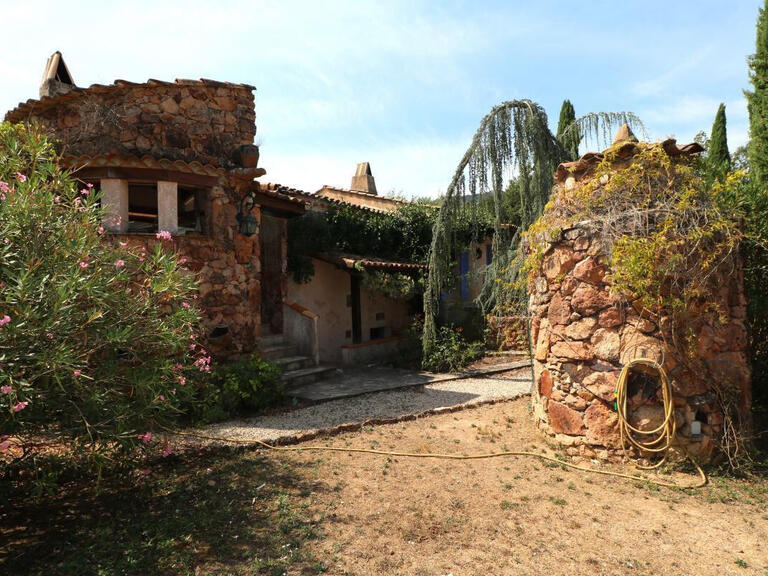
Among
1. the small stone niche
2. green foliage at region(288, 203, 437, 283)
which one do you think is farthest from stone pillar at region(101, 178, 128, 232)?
the small stone niche

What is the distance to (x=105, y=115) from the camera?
25.1 ft

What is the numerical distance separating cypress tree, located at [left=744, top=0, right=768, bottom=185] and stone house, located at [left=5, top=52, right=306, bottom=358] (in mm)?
10235

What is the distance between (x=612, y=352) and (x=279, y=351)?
6679 mm

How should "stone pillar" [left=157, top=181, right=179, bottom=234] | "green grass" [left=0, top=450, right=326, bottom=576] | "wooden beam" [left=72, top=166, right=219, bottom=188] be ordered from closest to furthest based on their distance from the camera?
"green grass" [left=0, top=450, right=326, bottom=576] < "wooden beam" [left=72, top=166, right=219, bottom=188] < "stone pillar" [left=157, top=181, right=179, bottom=234]

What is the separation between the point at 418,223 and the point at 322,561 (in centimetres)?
1124

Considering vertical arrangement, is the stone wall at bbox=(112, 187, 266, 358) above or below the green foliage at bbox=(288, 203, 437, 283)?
below

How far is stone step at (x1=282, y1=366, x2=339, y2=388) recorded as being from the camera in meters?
9.13

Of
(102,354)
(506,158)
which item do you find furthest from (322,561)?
(506,158)

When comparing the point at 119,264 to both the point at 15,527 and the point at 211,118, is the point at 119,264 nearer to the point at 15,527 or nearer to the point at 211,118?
the point at 15,527

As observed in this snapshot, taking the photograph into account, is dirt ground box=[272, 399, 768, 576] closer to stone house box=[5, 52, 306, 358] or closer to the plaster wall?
stone house box=[5, 52, 306, 358]

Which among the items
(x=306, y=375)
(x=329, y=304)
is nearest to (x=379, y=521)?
(x=306, y=375)

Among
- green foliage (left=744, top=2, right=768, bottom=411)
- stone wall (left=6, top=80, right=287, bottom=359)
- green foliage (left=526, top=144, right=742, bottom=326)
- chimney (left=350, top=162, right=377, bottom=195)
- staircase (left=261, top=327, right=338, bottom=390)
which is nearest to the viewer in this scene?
green foliage (left=526, top=144, right=742, bottom=326)

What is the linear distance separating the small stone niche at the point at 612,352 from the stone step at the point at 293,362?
5426mm

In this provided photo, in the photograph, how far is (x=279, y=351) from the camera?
396 inches
